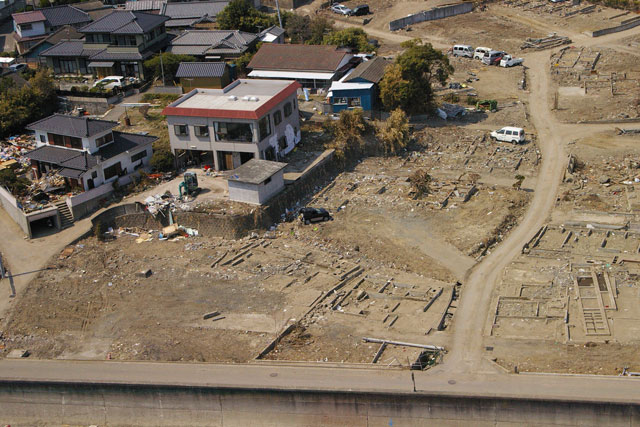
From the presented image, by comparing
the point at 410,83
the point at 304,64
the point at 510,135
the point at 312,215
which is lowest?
the point at 312,215

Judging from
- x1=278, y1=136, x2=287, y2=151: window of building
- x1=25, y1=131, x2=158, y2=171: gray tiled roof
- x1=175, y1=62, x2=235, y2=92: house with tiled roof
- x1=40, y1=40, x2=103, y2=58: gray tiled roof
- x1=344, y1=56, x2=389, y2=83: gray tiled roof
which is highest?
x1=40, y1=40, x2=103, y2=58: gray tiled roof

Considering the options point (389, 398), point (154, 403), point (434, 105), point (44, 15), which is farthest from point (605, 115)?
point (44, 15)

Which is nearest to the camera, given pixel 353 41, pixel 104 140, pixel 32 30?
pixel 104 140

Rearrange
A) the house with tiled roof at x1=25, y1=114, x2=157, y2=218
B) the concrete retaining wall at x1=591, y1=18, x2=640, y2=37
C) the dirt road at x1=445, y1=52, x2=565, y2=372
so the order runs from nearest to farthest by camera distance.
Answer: the dirt road at x1=445, y1=52, x2=565, y2=372 → the house with tiled roof at x1=25, y1=114, x2=157, y2=218 → the concrete retaining wall at x1=591, y1=18, x2=640, y2=37

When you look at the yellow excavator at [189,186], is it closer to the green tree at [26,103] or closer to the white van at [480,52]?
the green tree at [26,103]

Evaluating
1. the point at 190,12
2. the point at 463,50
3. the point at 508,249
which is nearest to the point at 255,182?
the point at 508,249

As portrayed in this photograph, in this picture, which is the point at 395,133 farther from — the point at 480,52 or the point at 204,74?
the point at 480,52

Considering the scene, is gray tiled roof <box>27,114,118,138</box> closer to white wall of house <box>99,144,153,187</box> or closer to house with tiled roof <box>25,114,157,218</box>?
house with tiled roof <box>25,114,157,218</box>

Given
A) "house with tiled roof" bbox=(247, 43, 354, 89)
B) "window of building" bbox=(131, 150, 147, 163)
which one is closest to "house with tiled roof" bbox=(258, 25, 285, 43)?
"house with tiled roof" bbox=(247, 43, 354, 89)
